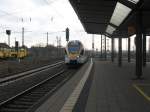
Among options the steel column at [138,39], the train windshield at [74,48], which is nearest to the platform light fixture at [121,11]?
the steel column at [138,39]

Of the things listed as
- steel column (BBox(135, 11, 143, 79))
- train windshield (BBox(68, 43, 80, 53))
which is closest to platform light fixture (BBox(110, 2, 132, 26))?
steel column (BBox(135, 11, 143, 79))

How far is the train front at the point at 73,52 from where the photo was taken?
43928mm

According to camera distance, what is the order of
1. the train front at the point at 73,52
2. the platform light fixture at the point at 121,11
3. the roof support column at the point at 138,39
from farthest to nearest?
the train front at the point at 73,52
the platform light fixture at the point at 121,11
the roof support column at the point at 138,39

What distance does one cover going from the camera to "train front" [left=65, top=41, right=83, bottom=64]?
43928 millimetres

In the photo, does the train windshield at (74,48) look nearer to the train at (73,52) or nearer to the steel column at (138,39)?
the train at (73,52)

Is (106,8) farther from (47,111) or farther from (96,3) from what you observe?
(47,111)

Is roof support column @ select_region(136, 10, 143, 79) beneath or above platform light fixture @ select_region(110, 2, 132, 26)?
beneath

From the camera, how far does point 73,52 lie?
145 ft

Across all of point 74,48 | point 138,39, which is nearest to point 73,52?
point 74,48

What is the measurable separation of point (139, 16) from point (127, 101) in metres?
10.5

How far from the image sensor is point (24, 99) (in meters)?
17.1

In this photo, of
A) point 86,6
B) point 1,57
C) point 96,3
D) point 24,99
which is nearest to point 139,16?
point 96,3

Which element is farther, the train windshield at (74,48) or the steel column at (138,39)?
the train windshield at (74,48)

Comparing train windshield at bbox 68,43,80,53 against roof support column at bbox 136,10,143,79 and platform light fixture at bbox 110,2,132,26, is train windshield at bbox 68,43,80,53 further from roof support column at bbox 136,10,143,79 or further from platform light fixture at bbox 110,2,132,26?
roof support column at bbox 136,10,143,79
